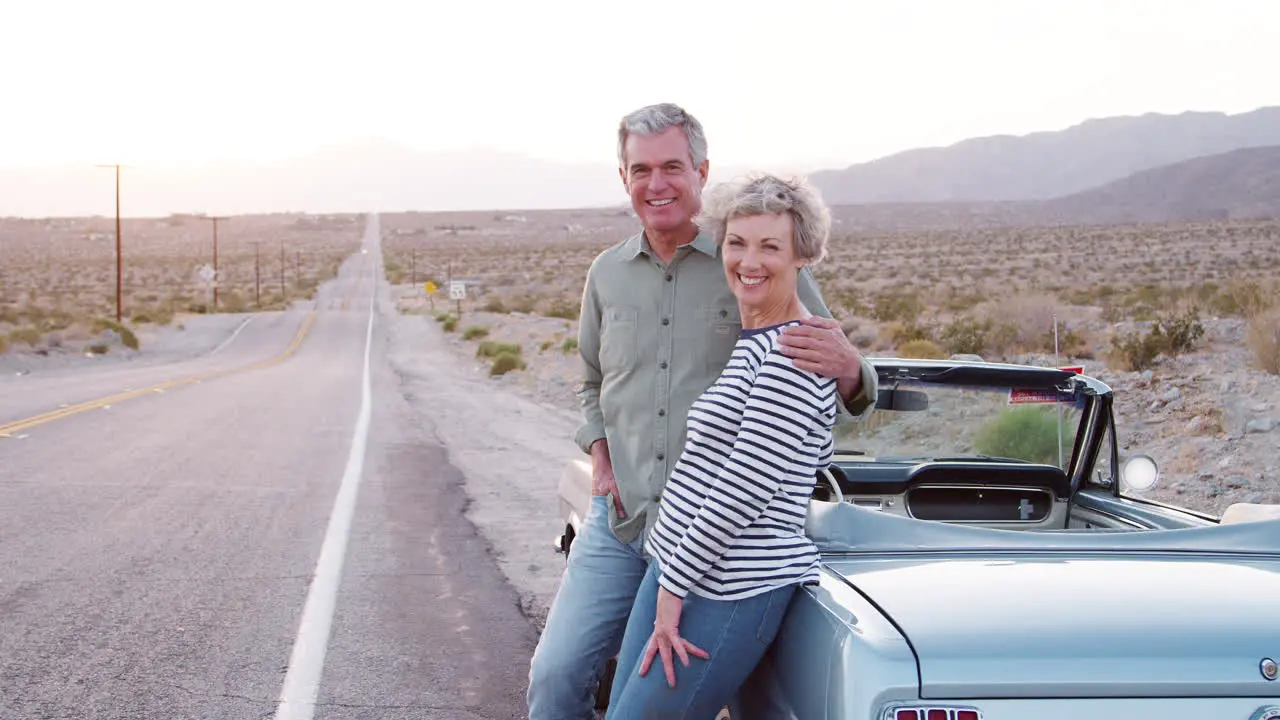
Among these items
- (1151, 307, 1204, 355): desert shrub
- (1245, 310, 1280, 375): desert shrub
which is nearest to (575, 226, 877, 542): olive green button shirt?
(1245, 310, 1280, 375): desert shrub

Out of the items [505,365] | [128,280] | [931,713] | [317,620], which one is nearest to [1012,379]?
[931,713]

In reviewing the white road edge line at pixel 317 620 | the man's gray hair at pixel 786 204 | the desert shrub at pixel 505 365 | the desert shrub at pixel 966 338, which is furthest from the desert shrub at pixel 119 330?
the man's gray hair at pixel 786 204

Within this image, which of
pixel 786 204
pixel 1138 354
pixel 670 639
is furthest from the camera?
pixel 1138 354

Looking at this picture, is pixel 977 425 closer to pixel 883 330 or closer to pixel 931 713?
pixel 931 713

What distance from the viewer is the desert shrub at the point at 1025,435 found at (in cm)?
435

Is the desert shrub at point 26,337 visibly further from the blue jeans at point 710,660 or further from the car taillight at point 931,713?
the car taillight at point 931,713

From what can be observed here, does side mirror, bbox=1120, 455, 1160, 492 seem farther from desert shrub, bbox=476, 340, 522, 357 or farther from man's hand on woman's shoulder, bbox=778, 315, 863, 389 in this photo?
desert shrub, bbox=476, 340, 522, 357

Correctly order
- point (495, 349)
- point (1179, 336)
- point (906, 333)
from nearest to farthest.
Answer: point (1179, 336)
point (906, 333)
point (495, 349)

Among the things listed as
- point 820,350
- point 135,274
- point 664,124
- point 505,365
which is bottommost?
point 135,274

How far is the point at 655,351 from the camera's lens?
3.17 m

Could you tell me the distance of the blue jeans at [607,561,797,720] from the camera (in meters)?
2.57

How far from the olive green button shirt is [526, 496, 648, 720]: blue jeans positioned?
0.10 metres

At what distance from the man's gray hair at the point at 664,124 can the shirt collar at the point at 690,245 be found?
0.71 feet

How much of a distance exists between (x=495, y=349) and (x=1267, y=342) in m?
20.5
